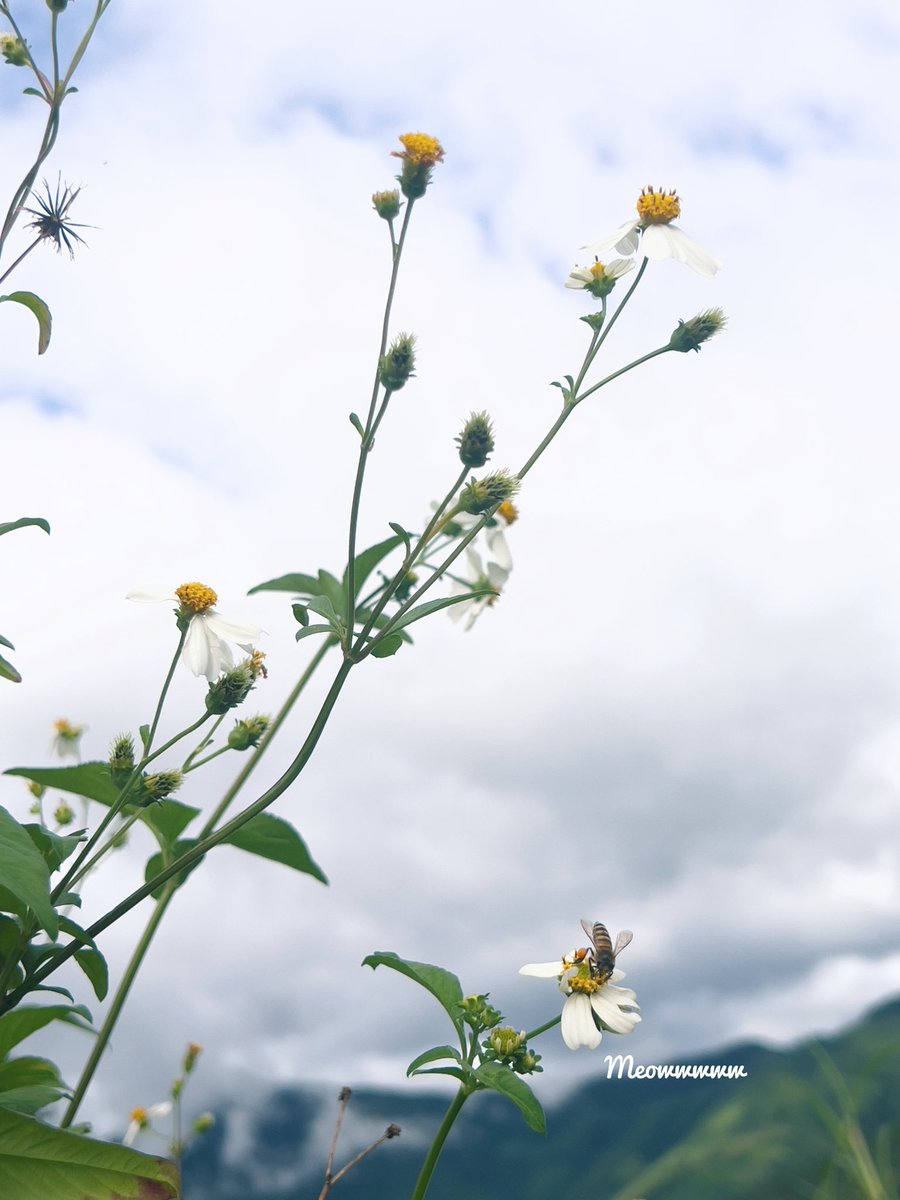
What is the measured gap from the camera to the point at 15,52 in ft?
5.92

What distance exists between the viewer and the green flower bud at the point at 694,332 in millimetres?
1804

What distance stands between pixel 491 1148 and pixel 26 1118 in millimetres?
76952

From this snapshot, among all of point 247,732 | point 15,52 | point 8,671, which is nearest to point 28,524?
point 8,671

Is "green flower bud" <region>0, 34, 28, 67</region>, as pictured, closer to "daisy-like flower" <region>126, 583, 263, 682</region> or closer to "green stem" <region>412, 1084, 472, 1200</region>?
"daisy-like flower" <region>126, 583, 263, 682</region>

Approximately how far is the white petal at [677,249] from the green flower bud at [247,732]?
39.0 inches

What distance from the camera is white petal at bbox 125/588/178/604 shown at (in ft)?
5.55

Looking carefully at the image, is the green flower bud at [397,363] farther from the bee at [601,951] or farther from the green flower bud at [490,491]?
the bee at [601,951]

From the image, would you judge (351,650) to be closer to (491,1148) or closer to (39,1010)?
(39,1010)

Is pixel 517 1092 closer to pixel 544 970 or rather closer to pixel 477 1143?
pixel 544 970

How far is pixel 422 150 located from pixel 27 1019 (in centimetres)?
142

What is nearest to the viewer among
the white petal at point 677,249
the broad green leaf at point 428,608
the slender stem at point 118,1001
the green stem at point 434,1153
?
the green stem at point 434,1153

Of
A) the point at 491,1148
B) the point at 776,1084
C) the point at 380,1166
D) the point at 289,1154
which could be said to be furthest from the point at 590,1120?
the point at 776,1084

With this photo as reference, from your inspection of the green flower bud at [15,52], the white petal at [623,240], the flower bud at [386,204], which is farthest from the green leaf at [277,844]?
the green flower bud at [15,52]

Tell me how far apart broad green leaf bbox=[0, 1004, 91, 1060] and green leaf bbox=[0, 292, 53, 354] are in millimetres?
913
